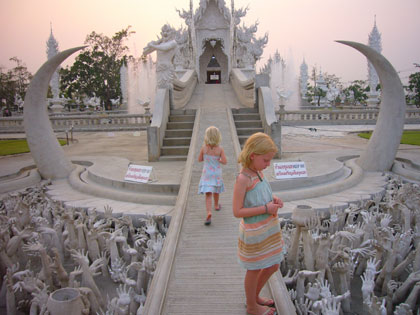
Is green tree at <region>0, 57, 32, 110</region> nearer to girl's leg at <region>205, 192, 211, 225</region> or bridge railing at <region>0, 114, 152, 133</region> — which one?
bridge railing at <region>0, 114, 152, 133</region>

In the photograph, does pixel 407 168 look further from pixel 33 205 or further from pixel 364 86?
pixel 364 86

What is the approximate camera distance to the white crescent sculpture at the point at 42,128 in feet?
25.2

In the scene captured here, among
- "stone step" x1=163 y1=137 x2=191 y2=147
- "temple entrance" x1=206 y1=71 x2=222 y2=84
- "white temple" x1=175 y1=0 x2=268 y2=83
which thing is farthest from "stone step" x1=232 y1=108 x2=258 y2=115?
"temple entrance" x1=206 y1=71 x2=222 y2=84

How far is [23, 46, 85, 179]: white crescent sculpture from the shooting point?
7668 mm

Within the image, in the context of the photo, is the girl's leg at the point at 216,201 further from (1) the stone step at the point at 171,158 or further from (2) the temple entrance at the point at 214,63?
(2) the temple entrance at the point at 214,63

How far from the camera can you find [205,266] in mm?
3641

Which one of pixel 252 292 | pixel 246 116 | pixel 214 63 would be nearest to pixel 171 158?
pixel 246 116

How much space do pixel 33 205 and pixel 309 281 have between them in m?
5.21

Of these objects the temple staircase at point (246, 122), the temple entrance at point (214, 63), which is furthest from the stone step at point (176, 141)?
the temple entrance at point (214, 63)

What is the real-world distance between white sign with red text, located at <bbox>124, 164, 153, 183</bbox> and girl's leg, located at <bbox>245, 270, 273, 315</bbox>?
143 inches

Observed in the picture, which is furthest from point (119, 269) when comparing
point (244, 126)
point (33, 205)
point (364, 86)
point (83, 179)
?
point (364, 86)

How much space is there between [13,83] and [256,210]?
144 ft

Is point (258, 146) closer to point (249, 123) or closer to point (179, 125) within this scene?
point (249, 123)

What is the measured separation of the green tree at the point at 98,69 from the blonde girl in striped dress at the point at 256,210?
36.8m
